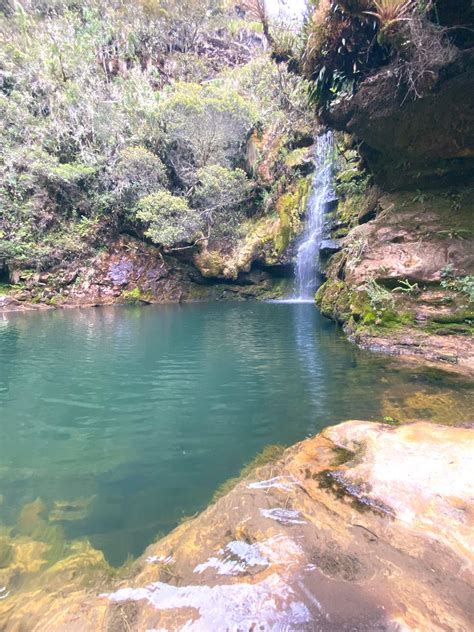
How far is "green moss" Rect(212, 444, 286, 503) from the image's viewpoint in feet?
11.0

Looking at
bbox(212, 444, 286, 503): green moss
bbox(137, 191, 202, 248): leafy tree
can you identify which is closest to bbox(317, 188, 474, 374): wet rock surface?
bbox(212, 444, 286, 503): green moss

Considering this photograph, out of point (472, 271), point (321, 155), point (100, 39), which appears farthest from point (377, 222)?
point (100, 39)

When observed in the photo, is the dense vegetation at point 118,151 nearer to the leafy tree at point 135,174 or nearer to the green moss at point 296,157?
the leafy tree at point 135,174

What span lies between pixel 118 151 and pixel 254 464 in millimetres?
25263

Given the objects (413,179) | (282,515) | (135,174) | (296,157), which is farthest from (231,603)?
(135,174)

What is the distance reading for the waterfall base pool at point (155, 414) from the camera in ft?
10.4

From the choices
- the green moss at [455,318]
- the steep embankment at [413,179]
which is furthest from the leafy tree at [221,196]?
the green moss at [455,318]

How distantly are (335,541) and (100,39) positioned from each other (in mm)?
36895

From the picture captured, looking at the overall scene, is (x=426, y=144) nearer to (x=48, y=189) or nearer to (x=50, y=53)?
(x=48, y=189)

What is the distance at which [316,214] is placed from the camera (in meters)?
21.2

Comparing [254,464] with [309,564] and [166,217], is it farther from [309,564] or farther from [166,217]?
[166,217]

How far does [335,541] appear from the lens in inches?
94.0

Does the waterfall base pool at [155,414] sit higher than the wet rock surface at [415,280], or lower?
lower

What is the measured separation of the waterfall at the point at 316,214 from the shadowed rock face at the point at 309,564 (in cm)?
1884
